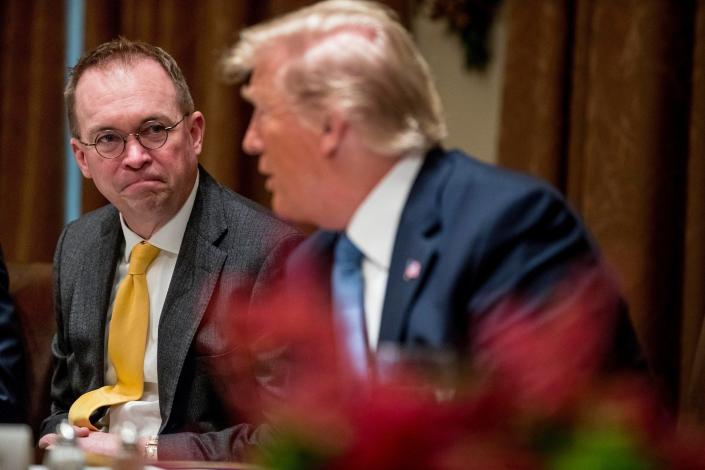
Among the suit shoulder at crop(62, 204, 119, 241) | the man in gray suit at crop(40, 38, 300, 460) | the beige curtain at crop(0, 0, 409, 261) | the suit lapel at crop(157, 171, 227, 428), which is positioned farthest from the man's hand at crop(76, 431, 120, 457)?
the beige curtain at crop(0, 0, 409, 261)

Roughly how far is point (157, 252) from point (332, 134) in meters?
0.92

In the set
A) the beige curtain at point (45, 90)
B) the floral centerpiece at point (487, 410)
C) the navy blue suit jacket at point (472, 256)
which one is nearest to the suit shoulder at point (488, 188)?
the navy blue suit jacket at point (472, 256)

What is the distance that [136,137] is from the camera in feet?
7.73

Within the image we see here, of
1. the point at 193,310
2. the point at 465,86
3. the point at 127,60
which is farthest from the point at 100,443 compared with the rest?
the point at 465,86

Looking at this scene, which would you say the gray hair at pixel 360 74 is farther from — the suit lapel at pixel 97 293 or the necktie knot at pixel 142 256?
the suit lapel at pixel 97 293

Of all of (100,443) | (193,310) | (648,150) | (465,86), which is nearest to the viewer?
(100,443)

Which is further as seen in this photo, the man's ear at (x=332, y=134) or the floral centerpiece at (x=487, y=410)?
the man's ear at (x=332, y=134)

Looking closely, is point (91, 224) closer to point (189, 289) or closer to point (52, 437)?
point (189, 289)

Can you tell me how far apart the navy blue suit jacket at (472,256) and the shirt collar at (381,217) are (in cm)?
4

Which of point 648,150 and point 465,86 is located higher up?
point 465,86

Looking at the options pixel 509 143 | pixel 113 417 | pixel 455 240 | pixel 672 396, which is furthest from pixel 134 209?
pixel 672 396

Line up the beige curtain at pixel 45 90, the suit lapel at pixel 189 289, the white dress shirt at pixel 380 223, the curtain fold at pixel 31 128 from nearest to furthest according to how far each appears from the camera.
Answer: the white dress shirt at pixel 380 223, the suit lapel at pixel 189 289, the beige curtain at pixel 45 90, the curtain fold at pixel 31 128

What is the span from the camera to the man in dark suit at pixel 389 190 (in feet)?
5.13

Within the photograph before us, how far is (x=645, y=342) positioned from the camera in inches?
118
